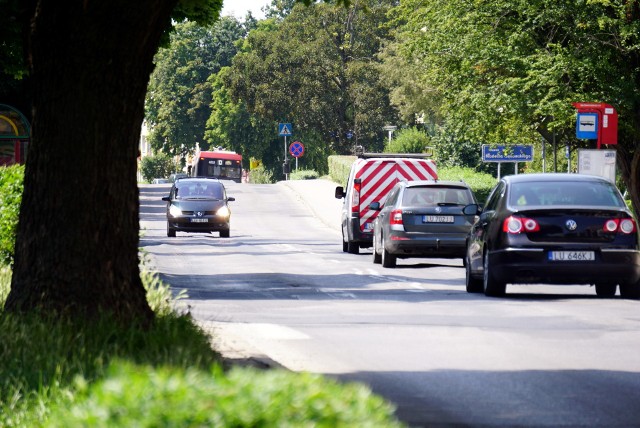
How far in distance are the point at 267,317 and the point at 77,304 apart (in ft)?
18.4

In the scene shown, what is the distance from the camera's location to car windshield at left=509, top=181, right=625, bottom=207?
18.2 meters

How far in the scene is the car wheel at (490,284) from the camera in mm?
18422

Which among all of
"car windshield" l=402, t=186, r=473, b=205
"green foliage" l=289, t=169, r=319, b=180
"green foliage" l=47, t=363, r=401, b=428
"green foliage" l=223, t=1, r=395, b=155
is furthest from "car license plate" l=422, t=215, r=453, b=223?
"green foliage" l=223, t=1, r=395, b=155

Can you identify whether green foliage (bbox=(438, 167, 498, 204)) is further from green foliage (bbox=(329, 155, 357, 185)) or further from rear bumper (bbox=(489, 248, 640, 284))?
rear bumper (bbox=(489, 248, 640, 284))

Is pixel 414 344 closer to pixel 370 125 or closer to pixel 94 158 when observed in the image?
pixel 94 158

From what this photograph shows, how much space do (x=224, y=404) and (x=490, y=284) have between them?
1478 centimetres

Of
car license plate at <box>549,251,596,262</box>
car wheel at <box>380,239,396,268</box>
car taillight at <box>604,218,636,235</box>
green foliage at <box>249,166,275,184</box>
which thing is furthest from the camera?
green foliage at <box>249,166,275,184</box>

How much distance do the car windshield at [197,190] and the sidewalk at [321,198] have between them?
9.67m

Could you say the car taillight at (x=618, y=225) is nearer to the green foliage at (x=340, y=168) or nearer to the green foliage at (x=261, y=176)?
the green foliage at (x=340, y=168)

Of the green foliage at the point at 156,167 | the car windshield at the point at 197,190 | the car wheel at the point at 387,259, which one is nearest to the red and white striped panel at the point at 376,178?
the car wheel at the point at 387,259

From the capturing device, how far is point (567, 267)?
701 inches

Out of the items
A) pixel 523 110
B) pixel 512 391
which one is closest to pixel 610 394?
pixel 512 391

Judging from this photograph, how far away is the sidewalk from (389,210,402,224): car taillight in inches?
1108

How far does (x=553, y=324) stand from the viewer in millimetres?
14703
